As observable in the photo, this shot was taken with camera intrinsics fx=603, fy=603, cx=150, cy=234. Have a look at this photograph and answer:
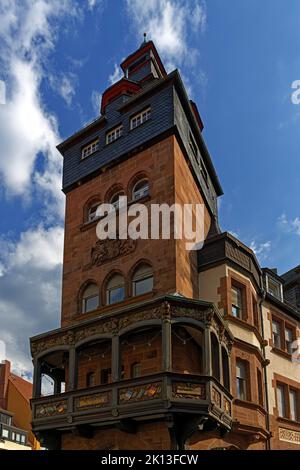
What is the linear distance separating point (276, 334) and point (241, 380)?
5.22 metres

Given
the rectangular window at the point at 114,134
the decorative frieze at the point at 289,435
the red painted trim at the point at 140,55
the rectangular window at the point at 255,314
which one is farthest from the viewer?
the red painted trim at the point at 140,55

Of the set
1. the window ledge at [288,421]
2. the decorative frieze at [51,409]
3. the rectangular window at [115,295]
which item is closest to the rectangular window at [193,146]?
the rectangular window at [115,295]

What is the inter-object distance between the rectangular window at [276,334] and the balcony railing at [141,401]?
23.8ft

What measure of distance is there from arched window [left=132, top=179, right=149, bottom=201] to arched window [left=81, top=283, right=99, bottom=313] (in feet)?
13.4

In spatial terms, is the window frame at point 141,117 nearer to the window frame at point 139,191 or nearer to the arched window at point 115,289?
the window frame at point 139,191

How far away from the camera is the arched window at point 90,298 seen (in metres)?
24.7

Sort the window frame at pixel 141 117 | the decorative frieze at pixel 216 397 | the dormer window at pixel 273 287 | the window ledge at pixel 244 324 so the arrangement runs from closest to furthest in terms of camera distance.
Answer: the decorative frieze at pixel 216 397, the window ledge at pixel 244 324, the window frame at pixel 141 117, the dormer window at pixel 273 287

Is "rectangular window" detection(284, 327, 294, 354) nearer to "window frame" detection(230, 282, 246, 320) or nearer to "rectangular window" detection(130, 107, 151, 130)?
"window frame" detection(230, 282, 246, 320)

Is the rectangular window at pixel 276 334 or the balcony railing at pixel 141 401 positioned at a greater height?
the rectangular window at pixel 276 334

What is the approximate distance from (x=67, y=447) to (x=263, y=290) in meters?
10.6

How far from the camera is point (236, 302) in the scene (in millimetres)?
23828

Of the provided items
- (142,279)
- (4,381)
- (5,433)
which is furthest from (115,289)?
(4,381)

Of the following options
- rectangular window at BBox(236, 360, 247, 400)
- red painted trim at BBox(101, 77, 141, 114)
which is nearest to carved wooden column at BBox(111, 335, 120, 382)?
rectangular window at BBox(236, 360, 247, 400)

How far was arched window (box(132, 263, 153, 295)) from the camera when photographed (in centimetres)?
2295
